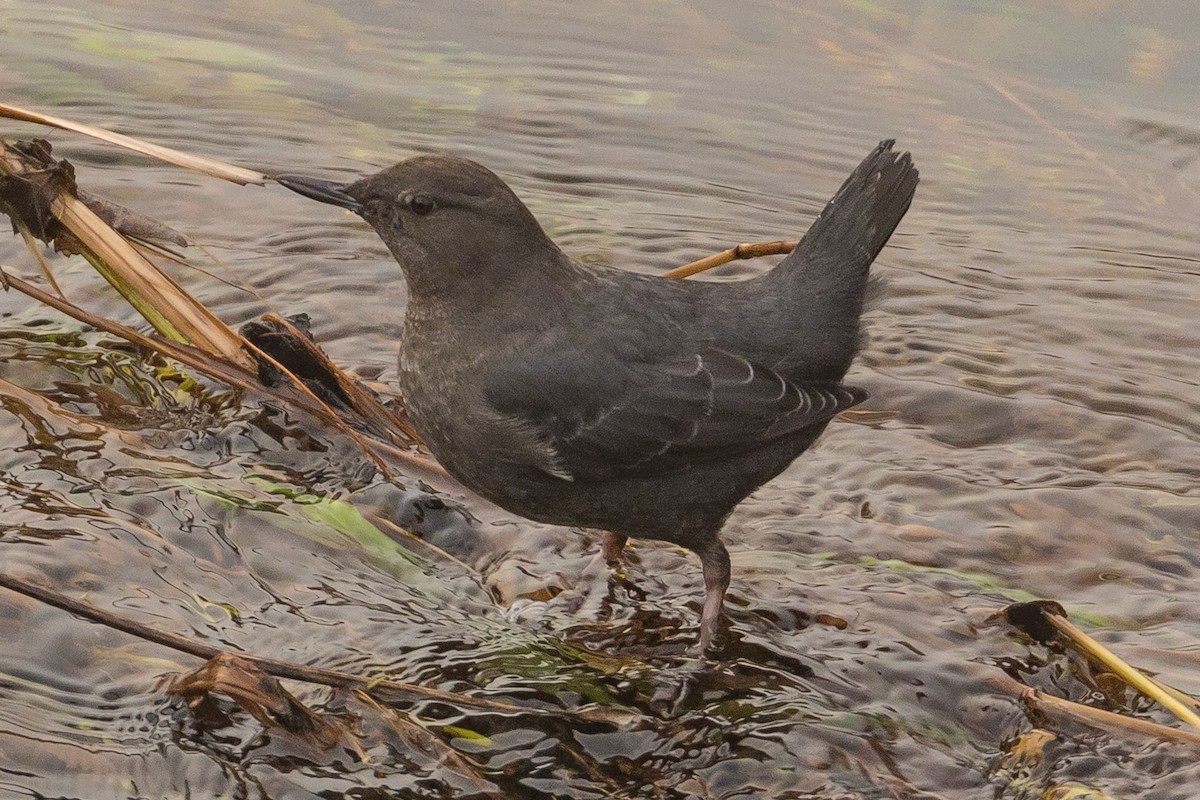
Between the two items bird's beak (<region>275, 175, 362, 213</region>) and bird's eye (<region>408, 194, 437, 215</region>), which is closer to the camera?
bird's beak (<region>275, 175, 362, 213</region>)

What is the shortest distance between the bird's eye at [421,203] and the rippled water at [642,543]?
73 cm

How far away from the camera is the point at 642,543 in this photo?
420 cm

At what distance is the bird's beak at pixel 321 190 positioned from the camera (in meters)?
3.46

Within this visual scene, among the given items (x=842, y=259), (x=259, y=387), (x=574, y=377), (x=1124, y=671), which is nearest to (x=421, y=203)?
(x=574, y=377)

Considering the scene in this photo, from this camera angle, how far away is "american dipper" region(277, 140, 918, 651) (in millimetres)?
3646

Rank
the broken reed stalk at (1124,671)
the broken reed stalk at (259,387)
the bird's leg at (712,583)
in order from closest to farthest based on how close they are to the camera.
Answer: the broken reed stalk at (1124,671) → the bird's leg at (712,583) → the broken reed stalk at (259,387)

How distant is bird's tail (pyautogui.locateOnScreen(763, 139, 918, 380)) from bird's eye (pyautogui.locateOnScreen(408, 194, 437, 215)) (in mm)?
995

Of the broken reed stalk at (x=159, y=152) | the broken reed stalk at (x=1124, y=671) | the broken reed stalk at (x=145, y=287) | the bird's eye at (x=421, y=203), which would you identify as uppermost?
the broken reed stalk at (x=159, y=152)

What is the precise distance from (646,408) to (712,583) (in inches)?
19.8

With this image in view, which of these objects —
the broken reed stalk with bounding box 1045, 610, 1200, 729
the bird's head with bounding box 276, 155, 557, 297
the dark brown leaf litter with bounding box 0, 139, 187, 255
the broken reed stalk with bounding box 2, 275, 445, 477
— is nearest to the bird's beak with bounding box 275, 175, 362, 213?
the bird's head with bounding box 276, 155, 557, 297

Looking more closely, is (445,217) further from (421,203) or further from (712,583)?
(712,583)

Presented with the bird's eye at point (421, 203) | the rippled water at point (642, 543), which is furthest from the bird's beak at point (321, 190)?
the rippled water at point (642, 543)

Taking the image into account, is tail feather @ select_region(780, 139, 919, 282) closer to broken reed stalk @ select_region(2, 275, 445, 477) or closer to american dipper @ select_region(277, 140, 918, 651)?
american dipper @ select_region(277, 140, 918, 651)

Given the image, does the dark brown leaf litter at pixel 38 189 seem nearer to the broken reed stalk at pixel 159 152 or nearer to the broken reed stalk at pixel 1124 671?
the broken reed stalk at pixel 159 152
